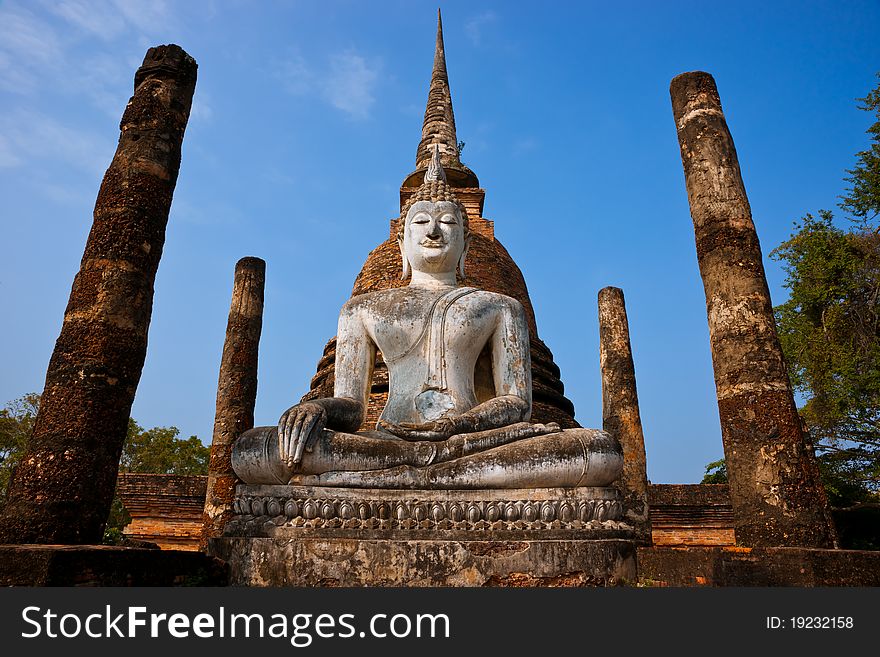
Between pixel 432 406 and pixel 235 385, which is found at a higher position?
pixel 235 385

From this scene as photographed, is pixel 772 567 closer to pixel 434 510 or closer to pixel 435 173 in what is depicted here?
pixel 434 510

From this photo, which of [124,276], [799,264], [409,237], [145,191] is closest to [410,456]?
[409,237]

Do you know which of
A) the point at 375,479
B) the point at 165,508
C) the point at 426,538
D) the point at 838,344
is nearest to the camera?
the point at 426,538

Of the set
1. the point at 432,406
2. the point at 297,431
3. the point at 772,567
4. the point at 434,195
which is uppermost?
the point at 434,195

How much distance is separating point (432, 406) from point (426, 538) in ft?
4.06

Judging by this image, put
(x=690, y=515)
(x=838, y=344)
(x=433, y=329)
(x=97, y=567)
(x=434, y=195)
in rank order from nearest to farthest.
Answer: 1. (x=97, y=567)
2. (x=433, y=329)
3. (x=434, y=195)
4. (x=690, y=515)
5. (x=838, y=344)

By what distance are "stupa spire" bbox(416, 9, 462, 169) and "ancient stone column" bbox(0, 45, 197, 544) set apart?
919cm

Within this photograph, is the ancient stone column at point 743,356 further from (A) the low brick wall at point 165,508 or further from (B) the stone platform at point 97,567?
(A) the low brick wall at point 165,508

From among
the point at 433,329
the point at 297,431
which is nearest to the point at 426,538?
the point at 297,431

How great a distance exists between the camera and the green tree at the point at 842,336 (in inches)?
547

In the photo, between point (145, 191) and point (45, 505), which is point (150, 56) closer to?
point (145, 191)

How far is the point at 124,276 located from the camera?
18.4 ft

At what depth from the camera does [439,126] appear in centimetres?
1781

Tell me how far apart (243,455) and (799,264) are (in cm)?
1487
